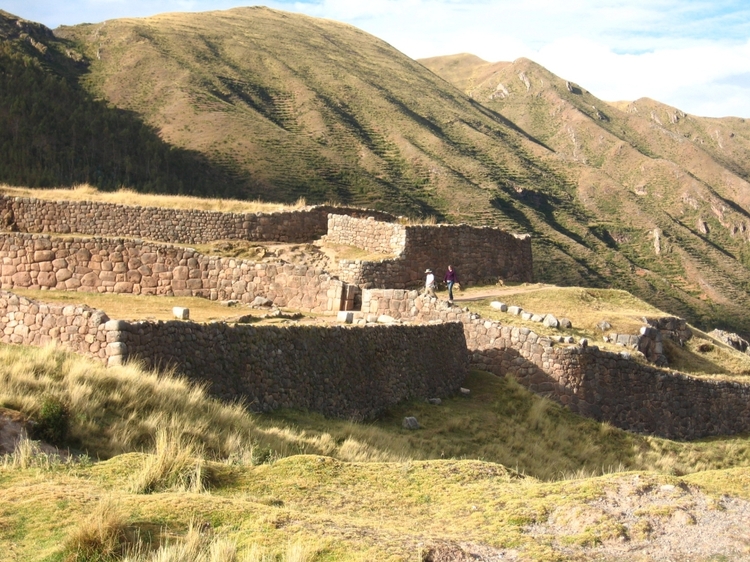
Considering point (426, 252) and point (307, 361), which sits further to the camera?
point (426, 252)

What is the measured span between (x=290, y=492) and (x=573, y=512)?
260 cm

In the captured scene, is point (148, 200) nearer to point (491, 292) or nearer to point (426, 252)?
point (426, 252)

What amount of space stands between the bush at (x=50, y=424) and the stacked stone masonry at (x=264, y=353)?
2260 millimetres

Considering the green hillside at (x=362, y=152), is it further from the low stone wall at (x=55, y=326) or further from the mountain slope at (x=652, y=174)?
the low stone wall at (x=55, y=326)

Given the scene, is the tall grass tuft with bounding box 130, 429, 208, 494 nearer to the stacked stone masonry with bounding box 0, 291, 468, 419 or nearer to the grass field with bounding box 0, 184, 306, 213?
the stacked stone masonry with bounding box 0, 291, 468, 419

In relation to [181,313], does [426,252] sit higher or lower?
higher

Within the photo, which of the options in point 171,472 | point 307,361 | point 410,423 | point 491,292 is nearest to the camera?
point 171,472

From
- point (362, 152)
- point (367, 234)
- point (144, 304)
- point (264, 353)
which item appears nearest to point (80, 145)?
point (362, 152)

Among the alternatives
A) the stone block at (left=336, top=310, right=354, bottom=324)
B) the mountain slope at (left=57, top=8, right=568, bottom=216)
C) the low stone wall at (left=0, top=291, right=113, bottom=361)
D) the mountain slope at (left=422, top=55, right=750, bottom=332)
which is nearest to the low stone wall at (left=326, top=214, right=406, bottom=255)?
the stone block at (left=336, top=310, right=354, bottom=324)

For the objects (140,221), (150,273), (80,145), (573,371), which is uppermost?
(80,145)

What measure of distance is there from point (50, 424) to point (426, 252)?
20.0m

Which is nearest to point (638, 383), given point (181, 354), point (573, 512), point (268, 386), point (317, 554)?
point (268, 386)

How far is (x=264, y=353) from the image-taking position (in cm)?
1373

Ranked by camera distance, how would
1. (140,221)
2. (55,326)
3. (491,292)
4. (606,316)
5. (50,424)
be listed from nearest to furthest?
(50,424) → (55,326) → (606,316) → (140,221) → (491,292)
